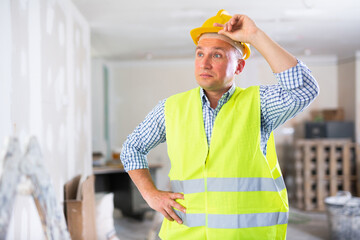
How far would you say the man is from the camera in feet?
4.13

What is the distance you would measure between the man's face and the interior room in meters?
0.30

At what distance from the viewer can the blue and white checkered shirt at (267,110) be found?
1119 millimetres

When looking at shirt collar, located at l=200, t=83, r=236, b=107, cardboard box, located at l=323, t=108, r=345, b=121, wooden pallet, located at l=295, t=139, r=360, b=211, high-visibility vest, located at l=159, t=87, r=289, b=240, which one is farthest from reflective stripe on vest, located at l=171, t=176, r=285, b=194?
cardboard box, located at l=323, t=108, r=345, b=121

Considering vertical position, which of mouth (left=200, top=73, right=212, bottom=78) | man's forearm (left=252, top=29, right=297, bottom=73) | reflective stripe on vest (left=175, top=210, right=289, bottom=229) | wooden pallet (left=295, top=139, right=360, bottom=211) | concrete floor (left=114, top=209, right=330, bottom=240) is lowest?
concrete floor (left=114, top=209, right=330, bottom=240)

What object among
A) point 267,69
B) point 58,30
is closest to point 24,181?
point 58,30

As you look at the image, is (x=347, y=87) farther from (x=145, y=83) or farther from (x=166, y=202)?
(x=166, y=202)

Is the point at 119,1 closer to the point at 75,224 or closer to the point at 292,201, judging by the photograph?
the point at 75,224

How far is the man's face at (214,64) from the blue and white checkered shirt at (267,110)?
0.21 ft

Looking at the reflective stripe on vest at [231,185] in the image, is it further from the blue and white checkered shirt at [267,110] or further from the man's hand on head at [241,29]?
the man's hand on head at [241,29]

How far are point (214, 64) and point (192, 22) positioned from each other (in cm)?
251

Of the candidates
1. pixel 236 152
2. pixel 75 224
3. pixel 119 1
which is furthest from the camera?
pixel 119 1

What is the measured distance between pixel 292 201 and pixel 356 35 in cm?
270

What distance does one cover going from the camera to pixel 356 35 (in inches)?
172

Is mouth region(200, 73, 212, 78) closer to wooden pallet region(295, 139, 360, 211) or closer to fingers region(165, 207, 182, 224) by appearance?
fingers region(165, 207, 182, 224)
